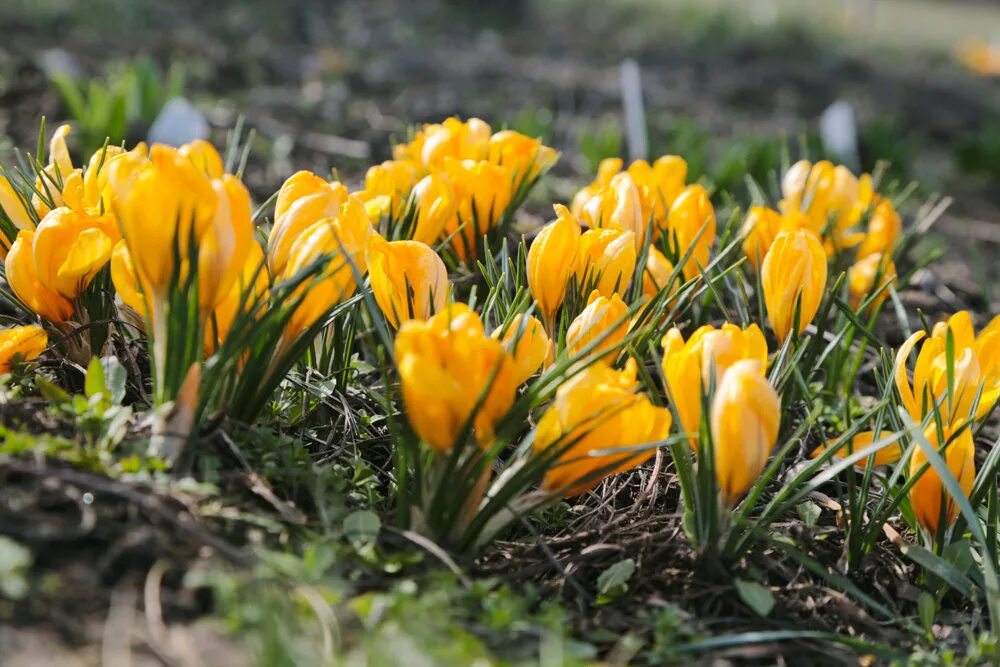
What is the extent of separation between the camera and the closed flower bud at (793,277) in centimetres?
122

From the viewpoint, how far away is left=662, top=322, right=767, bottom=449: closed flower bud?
3.24 ft

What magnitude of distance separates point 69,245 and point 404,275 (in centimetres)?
36

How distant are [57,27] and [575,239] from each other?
13.0 ft

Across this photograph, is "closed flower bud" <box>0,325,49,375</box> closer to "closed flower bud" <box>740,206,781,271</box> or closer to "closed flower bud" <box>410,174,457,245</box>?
"closed flower bud" <box>410,174,457,245</box>

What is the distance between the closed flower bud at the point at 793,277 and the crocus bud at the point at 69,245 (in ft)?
2.57

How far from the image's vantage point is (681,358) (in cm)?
100

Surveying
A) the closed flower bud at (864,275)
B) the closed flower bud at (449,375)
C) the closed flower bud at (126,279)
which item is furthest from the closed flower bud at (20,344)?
the closed flower bud at (864,275)

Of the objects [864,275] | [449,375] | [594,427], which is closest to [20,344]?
[449,375]

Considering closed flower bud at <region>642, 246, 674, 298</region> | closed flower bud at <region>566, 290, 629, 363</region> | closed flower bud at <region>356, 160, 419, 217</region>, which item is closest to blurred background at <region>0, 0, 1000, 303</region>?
closed flower bud at <region>356, 160, 419, 217</region>

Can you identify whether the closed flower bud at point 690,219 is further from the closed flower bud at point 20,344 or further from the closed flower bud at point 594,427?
the closed flower bud at point 20,344

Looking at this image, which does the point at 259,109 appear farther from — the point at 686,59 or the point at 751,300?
the point at 686,59

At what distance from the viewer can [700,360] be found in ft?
3.23

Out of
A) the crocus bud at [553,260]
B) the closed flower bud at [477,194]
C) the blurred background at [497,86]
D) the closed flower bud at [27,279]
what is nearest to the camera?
the closed flower bud at [27,279]

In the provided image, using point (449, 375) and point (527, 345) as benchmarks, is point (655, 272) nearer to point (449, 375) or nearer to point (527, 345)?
point (527, 345)
